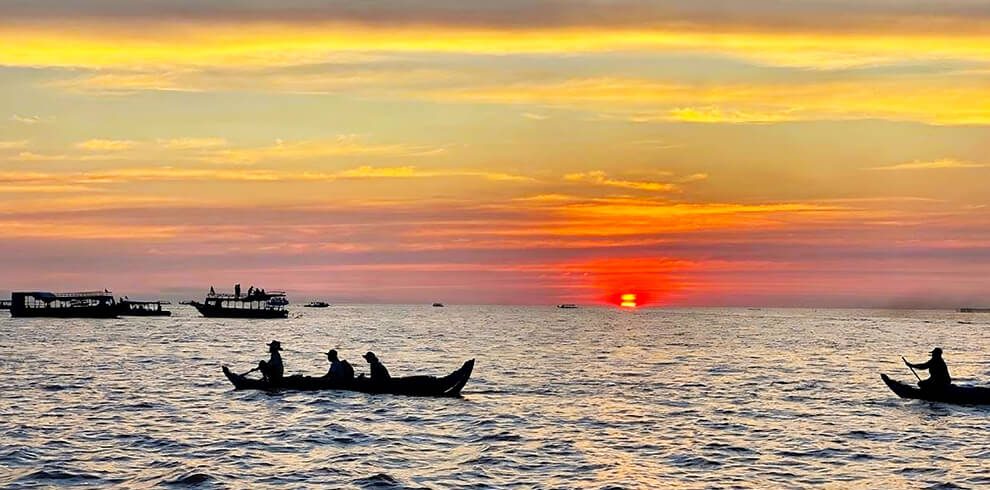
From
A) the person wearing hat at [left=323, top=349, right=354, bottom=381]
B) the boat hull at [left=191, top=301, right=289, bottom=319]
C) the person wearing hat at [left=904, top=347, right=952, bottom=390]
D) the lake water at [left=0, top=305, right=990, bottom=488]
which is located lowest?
the lake water at [left=0, top=305, right=990, bottom=488]

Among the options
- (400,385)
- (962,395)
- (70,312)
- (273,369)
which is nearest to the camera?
(962,395)

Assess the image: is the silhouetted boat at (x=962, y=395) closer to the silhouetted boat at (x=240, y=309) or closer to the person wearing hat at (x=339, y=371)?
the person wearing hat at (x=339, y=371)

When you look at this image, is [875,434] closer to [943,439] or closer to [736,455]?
[943,439]

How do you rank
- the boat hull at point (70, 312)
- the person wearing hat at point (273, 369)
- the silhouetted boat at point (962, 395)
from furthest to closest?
1. the boat hull at point (70, 312)
2. the person wearing hat at point (273, 369)
3. the silhouetted boat at point (962, 395)

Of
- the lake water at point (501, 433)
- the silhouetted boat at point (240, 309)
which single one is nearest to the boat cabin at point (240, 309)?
the silhouetted boat at point (240, 309)

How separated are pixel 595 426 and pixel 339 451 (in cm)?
1014

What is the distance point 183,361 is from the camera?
74.1 meters

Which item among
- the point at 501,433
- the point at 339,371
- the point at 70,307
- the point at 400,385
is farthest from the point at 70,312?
the point at 501,433

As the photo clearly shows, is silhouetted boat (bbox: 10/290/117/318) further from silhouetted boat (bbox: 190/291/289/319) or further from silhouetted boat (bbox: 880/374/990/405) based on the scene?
silhouetted boat (bbox: 880/374/990/405)

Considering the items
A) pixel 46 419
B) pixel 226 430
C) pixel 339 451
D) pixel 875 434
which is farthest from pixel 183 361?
pixel 875 434

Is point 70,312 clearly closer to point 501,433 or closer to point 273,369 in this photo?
point 273,369

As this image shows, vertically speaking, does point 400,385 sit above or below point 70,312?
below

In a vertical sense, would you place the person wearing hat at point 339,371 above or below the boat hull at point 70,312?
below

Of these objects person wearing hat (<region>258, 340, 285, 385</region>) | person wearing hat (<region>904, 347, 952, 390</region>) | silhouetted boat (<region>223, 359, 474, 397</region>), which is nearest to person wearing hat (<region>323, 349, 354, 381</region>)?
silhouetted boat (<region>223, 359, 474, 397</region>)
